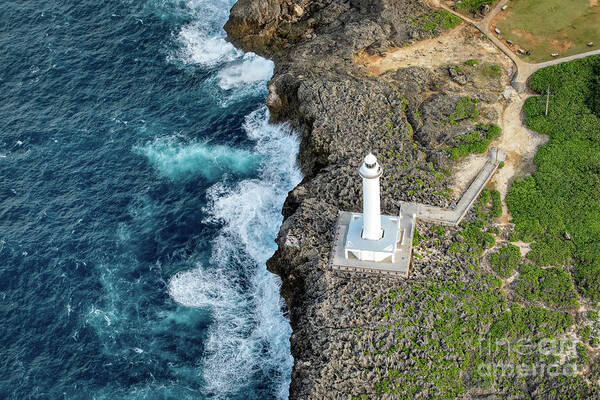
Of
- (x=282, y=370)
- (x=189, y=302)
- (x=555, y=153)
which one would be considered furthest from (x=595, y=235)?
(x=189, y=302)

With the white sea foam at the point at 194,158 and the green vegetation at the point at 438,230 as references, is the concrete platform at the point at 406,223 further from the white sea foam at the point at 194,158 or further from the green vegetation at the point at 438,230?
the white sea foam at the point at 194,158

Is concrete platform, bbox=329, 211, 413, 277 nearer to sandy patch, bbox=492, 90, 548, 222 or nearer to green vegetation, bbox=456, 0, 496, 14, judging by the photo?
sandy patch, bbox=492, 90, 548, 222

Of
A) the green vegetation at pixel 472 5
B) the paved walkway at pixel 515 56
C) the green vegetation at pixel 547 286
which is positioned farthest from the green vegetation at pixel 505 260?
the green vegetation at pixel 472 5

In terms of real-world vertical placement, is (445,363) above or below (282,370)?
above

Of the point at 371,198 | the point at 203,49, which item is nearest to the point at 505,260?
the point at 371,198

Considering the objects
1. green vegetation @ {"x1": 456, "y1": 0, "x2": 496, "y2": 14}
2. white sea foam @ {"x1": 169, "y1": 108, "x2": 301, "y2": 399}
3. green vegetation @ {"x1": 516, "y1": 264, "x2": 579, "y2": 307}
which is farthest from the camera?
green vegetation @ {"x1": 456, "y1": 0, "x2": 496, "y2": 14}

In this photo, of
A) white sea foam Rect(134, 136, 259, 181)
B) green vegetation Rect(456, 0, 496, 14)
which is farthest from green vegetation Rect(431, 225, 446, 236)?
green vegetation Rect(456, 0, 496, 14)

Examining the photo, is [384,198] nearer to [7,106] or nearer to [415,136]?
[415,136]
